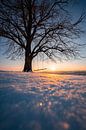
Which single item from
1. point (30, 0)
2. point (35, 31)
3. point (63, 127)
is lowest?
point (63, 127)

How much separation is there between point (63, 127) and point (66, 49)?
405 inches

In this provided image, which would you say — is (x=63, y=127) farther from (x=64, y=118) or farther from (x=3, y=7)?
(x=3, y=7)

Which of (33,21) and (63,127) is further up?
(33,21)

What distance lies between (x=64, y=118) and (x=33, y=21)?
973cm

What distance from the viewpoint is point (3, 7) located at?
928 centimetres

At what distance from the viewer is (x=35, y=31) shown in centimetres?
1020

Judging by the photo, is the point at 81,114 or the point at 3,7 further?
the point at 3,7

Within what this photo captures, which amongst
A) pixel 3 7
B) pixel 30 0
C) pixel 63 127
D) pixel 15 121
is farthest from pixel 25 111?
pixel 30 0

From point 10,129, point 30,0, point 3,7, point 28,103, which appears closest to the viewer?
point 10,129

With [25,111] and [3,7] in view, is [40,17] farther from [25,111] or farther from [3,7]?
[25,111]

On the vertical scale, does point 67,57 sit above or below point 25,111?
above

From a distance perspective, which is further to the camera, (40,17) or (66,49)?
(66,49)

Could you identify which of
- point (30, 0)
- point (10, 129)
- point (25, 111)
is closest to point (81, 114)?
point (25, 111)

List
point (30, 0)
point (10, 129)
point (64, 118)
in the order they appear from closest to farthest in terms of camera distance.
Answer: point (10, 129) → point (64, 118) → point (30, 0)
